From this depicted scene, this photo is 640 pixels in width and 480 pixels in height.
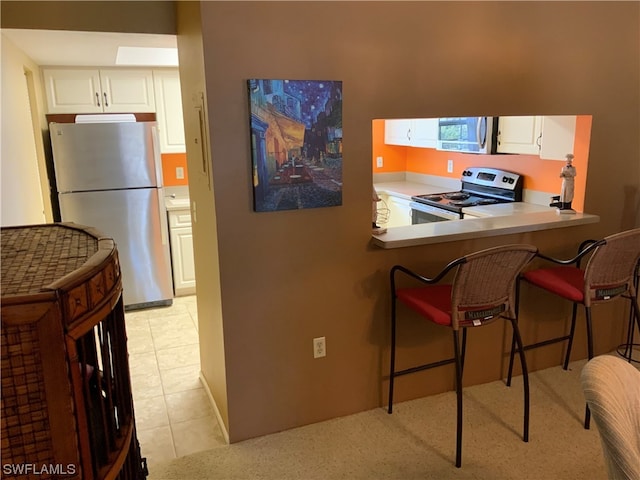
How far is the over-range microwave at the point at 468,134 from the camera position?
147 inches

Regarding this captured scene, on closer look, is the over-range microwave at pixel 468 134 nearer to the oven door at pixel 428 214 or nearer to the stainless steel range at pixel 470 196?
the stainless steel range at pixel 470 196

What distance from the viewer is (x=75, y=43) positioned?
2877 mm

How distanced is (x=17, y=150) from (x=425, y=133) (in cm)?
315

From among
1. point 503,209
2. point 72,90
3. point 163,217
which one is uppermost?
point 72,90

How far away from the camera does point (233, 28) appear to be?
212 cm

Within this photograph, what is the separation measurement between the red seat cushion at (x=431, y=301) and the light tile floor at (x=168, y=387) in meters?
1.18

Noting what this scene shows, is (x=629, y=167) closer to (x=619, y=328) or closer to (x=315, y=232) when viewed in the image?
(x=619, y=328)

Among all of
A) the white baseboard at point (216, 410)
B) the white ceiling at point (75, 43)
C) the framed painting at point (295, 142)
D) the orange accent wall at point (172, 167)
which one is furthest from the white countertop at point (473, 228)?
the orange accent wall at point (172, 167)

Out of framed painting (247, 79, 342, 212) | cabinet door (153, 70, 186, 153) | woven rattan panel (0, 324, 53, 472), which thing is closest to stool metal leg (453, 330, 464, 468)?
framed painting (247, 79, 342, 212)

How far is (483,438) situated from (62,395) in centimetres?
217

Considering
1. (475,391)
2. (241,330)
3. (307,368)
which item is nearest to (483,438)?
(475,391)

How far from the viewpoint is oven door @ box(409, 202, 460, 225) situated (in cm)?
382

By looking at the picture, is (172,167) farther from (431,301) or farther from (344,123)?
(431,301)

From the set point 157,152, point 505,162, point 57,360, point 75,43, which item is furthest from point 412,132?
point 57,360
